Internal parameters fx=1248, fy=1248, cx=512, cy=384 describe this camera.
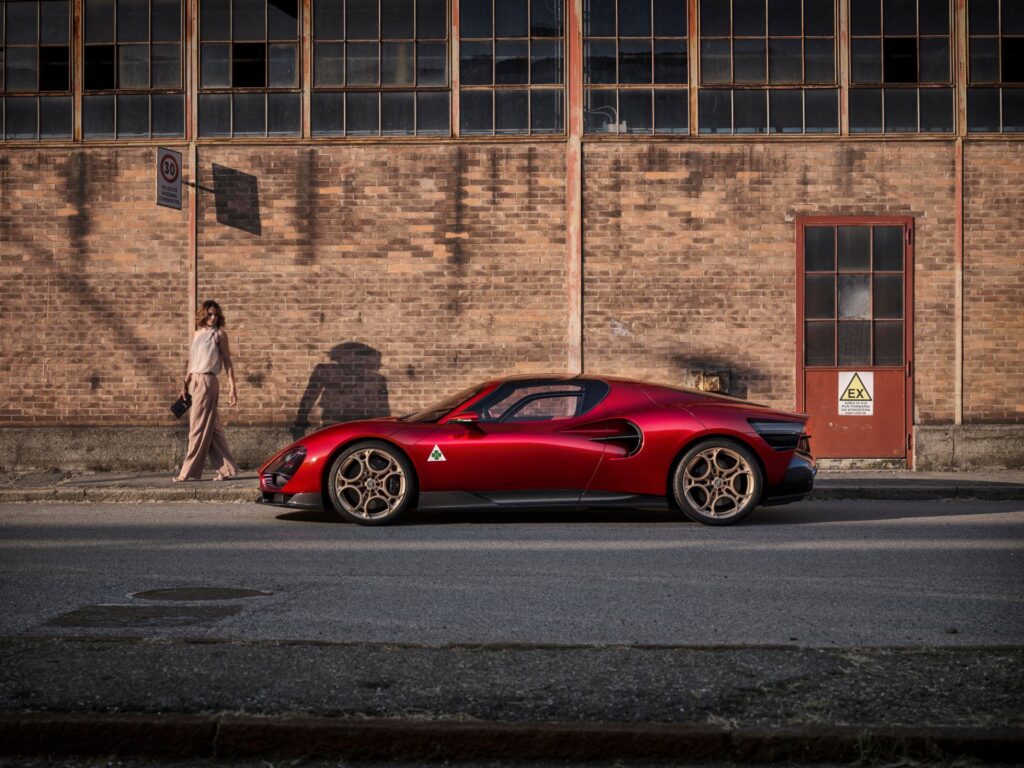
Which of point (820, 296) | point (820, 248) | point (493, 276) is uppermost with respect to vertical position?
point (820, 248)

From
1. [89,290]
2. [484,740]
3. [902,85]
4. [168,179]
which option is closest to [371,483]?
[484,740]

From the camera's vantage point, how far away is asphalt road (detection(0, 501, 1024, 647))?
5691mm

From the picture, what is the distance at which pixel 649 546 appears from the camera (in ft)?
28.5

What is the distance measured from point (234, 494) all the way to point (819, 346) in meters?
7.23

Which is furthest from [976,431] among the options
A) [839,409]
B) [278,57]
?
[278,57]

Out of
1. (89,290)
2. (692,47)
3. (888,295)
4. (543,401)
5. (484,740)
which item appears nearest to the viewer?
(484,740)

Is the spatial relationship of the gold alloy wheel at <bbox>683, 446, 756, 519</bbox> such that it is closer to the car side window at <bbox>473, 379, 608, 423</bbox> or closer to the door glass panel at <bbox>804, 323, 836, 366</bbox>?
the car side window at <bbox>473, 379, 608, 423</bbox>

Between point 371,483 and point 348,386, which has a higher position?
point 348,386

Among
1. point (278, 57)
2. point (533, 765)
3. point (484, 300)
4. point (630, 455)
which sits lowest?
point (533, 765)

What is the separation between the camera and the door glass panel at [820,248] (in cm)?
1509

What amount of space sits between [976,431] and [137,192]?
10559 millimetres

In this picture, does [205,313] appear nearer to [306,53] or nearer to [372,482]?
[306,53]

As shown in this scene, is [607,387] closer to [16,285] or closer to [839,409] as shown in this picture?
[839,409]

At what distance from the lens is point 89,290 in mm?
15320
